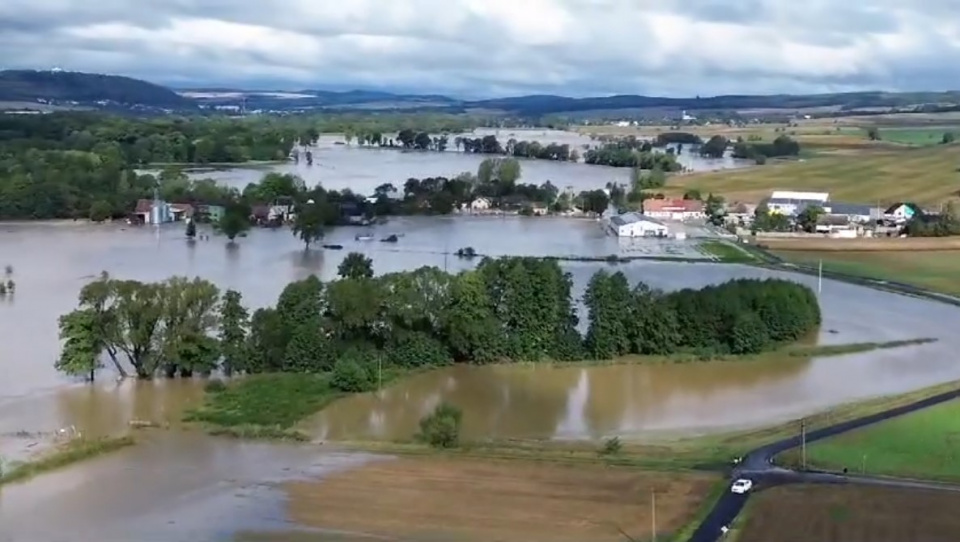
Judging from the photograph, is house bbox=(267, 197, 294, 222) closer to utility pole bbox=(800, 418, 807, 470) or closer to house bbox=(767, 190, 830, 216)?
house bbox=(767, 190, 830, 216)

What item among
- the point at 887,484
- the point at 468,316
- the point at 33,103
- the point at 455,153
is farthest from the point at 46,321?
the point at 33,103

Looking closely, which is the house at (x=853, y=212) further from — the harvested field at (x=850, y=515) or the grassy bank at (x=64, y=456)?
the grassy bank at (x=64, y=456)

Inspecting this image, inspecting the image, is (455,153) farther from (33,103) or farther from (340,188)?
(33,103)

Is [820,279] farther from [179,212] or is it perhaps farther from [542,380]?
[179,212]

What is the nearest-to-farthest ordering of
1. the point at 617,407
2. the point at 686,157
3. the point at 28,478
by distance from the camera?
the point at 28,478, the point at 617,407, the point at 686,157

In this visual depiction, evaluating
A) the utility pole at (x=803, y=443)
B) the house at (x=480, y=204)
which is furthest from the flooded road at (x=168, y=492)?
the house at (x=480, y=204)

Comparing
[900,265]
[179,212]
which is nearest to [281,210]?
[179,212]

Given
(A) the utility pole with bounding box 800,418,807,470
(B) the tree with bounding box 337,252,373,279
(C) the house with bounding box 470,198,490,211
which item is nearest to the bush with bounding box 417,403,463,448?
(A) the utility pole with bounding box 800,418,807,470
